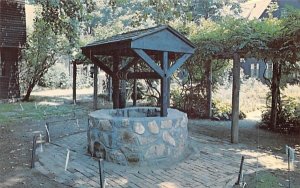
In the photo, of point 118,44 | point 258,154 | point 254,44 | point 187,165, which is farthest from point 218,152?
point 118,44

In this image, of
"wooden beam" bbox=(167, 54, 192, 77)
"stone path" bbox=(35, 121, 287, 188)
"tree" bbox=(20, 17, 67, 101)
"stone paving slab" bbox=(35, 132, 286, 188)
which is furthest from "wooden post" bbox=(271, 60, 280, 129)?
"tree" bbox=(20, 17, 67, 101)

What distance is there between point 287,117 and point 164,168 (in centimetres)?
752

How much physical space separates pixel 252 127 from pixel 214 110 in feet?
8.26

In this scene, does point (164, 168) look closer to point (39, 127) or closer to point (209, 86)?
point (39, 127)

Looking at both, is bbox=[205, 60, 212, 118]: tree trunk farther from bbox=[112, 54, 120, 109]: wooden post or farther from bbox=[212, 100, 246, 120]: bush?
bbox=[112, 54, 120, 109]: wooden post

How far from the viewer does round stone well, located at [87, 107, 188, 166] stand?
264 inches

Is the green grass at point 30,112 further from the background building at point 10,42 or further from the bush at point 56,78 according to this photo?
the bush at point 56,78

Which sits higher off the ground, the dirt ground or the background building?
the background building

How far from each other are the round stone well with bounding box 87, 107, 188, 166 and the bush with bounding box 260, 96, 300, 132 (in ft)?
20.3

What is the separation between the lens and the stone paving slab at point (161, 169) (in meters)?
5.66

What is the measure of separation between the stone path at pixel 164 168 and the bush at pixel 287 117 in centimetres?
417

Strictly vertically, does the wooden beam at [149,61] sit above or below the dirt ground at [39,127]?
above

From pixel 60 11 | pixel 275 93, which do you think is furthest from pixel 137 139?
pixel 275 93

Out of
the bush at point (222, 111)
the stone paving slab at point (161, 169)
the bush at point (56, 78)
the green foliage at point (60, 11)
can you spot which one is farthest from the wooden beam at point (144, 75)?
the bush at point (56, 78)
